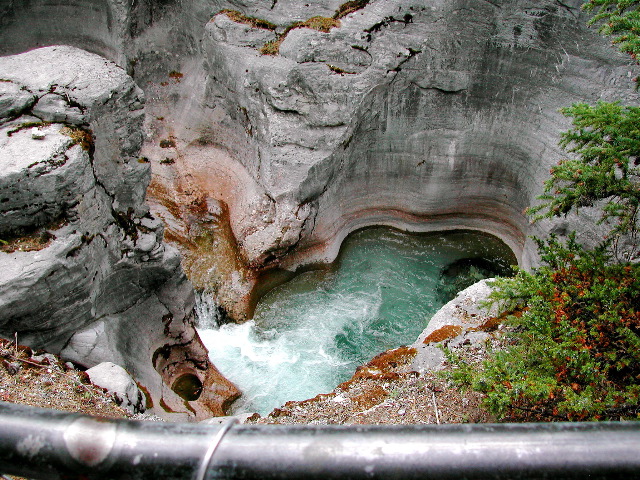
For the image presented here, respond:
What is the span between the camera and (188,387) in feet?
37.2

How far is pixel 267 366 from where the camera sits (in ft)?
40.0

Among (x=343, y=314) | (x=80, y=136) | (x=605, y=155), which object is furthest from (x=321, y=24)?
(x=605, y=155)

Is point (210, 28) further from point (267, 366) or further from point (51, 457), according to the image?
point (51, 457)

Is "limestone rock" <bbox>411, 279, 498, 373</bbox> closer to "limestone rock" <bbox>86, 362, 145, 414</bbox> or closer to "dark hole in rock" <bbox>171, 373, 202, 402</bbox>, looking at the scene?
"limestone rock" <bbox>86, 362, 145, 414</bbox>

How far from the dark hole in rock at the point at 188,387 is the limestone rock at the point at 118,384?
3.08 meters

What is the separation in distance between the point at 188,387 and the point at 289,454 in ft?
35.8

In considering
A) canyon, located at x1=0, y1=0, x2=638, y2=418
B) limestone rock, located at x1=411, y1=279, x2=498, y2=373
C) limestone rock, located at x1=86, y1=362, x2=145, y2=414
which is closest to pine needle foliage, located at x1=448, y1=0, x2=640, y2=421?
limestone rock, located at x1=411, y1=279, x2=498, y2=373

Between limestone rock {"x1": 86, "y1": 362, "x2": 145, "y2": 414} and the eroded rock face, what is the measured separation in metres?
0.80

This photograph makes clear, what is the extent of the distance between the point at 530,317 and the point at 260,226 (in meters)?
8.54

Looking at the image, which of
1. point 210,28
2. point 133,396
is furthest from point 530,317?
point 210,28

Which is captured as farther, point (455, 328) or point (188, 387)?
point (188, 387)

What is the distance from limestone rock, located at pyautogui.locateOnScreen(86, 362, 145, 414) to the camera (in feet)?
24.9

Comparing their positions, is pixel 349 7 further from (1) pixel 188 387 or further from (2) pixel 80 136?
(1) pixel 188 387

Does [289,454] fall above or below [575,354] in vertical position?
above
